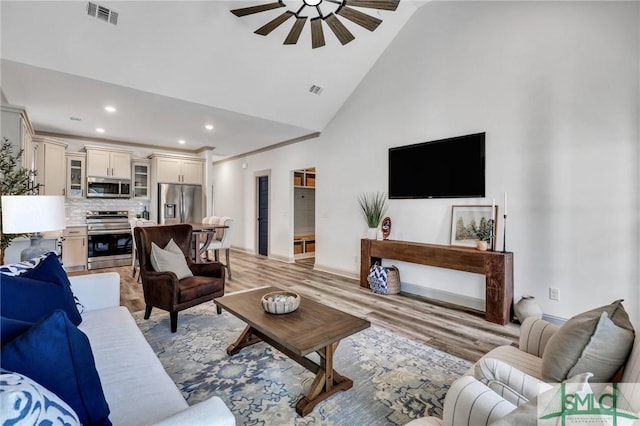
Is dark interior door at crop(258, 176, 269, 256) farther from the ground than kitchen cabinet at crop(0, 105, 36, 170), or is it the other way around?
kitchen cabinet at crop(0, 105, 36, 170)

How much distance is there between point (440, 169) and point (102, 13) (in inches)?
165

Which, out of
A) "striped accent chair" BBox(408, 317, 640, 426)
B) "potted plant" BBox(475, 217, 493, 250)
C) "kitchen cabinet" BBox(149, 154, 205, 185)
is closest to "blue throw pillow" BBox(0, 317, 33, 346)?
"striped accent chair" BBox(408, 317, 640, 426)

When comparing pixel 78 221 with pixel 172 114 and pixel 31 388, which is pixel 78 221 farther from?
pixel 31 388

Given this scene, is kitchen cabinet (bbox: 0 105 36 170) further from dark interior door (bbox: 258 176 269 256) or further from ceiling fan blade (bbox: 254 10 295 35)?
dark interior door (bbox: 258 176 269 256)

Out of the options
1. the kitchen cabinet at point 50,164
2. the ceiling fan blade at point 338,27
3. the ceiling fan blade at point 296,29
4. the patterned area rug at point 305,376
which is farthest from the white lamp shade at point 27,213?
the kitchen cabinet at point 50,164

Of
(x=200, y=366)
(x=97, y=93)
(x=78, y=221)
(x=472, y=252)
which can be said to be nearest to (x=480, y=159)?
(x=472, y=252)

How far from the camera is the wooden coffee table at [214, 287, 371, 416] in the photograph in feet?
5.86

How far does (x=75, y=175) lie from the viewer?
586 cm

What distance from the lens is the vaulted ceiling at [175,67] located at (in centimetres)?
299

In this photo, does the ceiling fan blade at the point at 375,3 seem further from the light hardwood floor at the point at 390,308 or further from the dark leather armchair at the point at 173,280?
the light hardwood floor at the point at 390,308

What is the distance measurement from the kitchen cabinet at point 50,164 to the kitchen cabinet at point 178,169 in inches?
61.8

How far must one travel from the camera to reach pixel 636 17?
106 inches

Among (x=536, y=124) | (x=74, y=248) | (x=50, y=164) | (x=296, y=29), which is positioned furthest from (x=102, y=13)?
(x=536, y=124)

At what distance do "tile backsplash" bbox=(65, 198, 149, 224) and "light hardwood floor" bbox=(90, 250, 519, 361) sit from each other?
126cm
